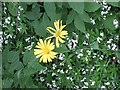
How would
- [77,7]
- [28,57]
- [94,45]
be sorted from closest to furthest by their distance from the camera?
[77,7] < [28,57] < [94,45]

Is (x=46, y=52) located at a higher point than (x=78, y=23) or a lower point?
lower

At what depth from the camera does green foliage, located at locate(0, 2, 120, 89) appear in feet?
4.32

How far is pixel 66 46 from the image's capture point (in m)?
1.47

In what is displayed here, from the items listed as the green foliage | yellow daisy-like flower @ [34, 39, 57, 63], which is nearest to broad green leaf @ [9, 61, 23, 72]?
the green foliage

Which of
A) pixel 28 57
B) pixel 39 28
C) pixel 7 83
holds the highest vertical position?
pixel 39 28

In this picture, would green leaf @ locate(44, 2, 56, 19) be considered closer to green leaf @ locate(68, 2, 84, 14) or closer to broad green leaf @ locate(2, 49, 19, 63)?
green leaf @ locate(68, 2, 84, 14)

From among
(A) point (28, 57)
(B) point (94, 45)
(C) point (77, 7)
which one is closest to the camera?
(C) point (77, 7)

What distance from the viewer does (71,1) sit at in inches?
47.8

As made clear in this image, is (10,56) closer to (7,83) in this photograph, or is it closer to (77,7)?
(7,83)

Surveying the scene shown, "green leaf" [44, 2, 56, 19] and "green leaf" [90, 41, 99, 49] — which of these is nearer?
"green leaf" [44, 2, 56, 19]

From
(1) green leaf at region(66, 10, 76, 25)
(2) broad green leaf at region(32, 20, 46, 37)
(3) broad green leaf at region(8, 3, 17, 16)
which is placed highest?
(3) broad green leaf at region(8, 3, 17, 16)

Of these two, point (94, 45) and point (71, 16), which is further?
point (94, 45)

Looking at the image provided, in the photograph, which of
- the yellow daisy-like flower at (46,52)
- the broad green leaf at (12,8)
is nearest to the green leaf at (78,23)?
the yellow daisy-like flower at (46,52)

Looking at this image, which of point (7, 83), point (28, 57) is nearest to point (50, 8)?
point (28, 57)
